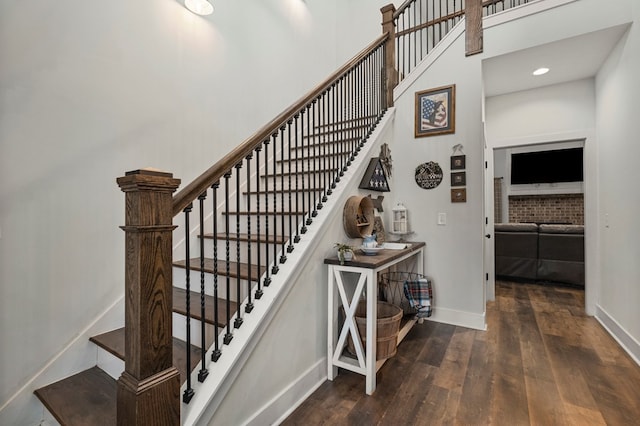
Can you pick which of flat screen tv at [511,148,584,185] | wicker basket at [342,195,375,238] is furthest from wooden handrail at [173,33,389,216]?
flat screen tv at [511,148,584,185]

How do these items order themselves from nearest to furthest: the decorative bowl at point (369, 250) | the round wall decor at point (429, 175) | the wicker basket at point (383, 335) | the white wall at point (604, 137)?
the wicker basket at point (383, 335) → the decorative bowl at point (369, 250) → the white wall at point (604, 137) → the round wall decor at point (429, 175)

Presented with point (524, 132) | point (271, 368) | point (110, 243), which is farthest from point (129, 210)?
point (524, 132)

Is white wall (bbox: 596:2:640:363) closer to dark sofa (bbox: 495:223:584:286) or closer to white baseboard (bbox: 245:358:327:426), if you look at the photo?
dark sofa (bbox: 495:223:584:286)

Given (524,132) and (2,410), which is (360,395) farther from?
(524,132)

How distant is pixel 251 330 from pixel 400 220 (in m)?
2.12

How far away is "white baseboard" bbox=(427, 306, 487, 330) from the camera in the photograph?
2896 millimetres

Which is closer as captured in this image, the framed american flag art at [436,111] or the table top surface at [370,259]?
the table top surface at [370,259]

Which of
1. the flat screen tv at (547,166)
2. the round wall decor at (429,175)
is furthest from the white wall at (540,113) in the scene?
the flat screen tv at (547,166)

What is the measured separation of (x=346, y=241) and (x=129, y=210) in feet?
5.11

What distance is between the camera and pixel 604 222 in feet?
9.94

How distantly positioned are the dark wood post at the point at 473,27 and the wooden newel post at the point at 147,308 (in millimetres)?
3086

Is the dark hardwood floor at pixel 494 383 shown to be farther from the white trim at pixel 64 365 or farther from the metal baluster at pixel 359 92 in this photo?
the metal baluster at pixel 359 92

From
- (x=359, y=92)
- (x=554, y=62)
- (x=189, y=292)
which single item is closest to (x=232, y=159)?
(x=189, y=292)

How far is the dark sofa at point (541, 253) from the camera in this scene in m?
4.50
